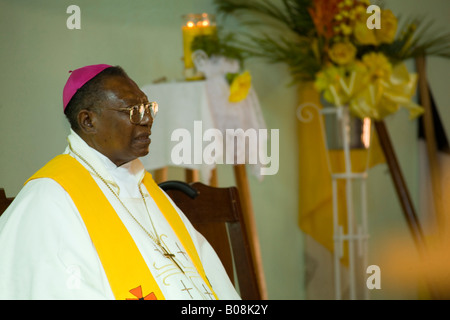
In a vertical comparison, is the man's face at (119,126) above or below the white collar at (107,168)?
above

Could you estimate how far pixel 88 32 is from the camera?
285 cm

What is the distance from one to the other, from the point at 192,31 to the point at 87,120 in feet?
5.16

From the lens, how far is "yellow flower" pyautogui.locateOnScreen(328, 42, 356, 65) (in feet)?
12.8

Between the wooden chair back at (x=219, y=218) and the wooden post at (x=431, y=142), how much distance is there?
3010 millimetres

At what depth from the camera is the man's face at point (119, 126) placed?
1.82 m

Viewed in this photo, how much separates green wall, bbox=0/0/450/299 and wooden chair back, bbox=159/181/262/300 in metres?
0.65

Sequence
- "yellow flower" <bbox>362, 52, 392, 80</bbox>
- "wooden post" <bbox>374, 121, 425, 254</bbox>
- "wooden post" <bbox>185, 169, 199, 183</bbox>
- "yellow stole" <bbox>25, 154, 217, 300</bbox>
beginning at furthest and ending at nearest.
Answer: "wooden post" <bbox>374, 121, 425, 254</bbox> < "yellow flower" <bbox>362, 52, 392, 80</bbox> < "wooden post" <bbox>185, 169, 199, 183</bbox> < "yellow stole" <bbox>25, 154, 217, 300</bbox>

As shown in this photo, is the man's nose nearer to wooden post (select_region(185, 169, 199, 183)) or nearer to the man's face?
the man's face

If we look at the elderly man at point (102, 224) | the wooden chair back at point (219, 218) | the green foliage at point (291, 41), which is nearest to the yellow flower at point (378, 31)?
the green foliage at point (291, 41)

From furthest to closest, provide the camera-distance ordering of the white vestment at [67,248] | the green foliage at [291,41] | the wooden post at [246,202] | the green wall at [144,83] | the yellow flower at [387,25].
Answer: the green foliage at [291,41], the yellow flower at [387,25], the wooden post at [246,202], the green wall at [144,83], the white vestment at [67,248]

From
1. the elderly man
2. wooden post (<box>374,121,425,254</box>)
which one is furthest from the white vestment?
wooden post (<box>374,121,425,254</box>)

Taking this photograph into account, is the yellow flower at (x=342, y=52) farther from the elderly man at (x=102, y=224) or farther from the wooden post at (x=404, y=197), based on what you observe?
the elderly man at (x=102, y=224)

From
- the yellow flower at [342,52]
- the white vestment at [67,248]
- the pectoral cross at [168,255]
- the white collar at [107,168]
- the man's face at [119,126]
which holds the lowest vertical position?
the pectoral cross at [168,255]

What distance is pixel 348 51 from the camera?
12.8ft
